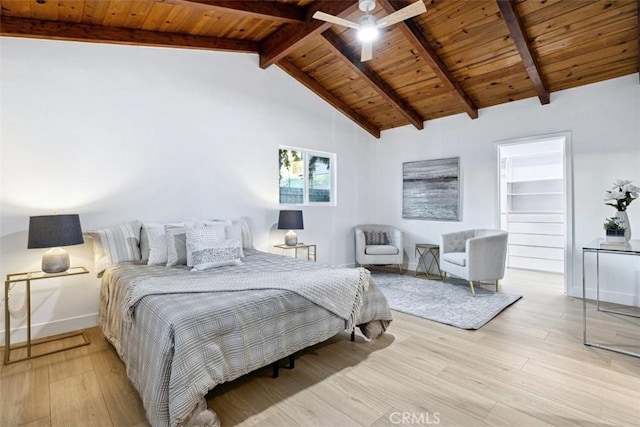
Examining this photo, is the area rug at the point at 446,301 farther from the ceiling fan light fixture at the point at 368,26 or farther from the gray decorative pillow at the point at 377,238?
the ceiling fan light fixture at the point at 368,26

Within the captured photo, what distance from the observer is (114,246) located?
2980mm

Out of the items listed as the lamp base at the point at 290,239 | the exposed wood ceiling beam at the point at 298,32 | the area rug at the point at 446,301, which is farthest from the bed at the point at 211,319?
the exposed wood ceiling beam at the point at 298,32

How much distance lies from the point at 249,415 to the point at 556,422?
5.69ft

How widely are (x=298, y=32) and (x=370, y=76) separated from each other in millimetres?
1292

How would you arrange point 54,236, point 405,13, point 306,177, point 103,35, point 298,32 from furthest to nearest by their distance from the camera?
point 306,177 < point 298,32 < point 103,35 < point 405,13 < point 54,236

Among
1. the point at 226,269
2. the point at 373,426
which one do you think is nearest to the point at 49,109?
the point at 226,269

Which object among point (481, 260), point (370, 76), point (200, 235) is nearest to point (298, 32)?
point (370, 76)

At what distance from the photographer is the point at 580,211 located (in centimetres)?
408

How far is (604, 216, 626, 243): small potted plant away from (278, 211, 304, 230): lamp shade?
3.35 m

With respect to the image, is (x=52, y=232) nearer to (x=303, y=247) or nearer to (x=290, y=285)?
(x=290, y=285)

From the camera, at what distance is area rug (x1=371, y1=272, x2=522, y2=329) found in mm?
3312

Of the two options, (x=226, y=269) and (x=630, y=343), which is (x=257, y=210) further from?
(x=630, y=343)

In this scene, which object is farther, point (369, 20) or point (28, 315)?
point (369, 20)

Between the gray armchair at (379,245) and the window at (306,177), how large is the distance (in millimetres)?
839
